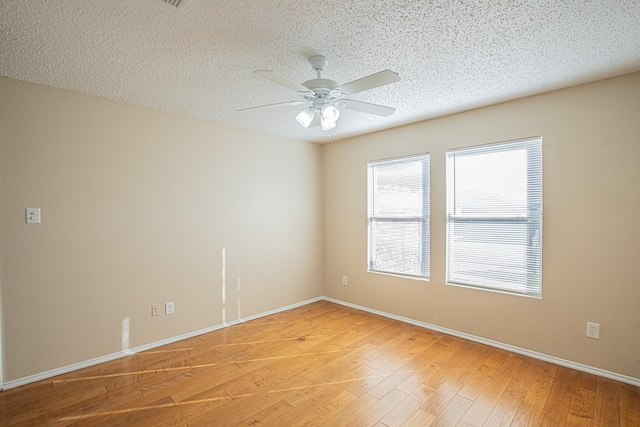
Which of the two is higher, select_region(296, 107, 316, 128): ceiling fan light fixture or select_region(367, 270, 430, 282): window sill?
select_region(296, 107, 316, 128): ceiling fan light fixture

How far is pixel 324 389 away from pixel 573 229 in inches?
98.7

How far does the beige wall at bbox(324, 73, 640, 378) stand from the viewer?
94.9 inches

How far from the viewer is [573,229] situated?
8.70ft

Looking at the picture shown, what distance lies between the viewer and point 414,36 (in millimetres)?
1889

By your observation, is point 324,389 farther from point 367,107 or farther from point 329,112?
point 367,107

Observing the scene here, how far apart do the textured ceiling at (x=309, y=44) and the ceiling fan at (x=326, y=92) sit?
0.21 m

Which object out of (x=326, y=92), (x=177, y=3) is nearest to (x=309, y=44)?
(x=326, y=92)

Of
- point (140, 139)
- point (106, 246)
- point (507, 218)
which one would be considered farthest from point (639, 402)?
point (140, 139)

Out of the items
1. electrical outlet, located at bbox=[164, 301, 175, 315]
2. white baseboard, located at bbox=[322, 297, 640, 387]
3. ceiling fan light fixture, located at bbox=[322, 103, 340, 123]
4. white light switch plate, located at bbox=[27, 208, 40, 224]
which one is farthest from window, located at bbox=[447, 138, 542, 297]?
white light switch plate, located at bbox=[27, 208, 40, 224]

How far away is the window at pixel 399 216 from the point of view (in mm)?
3691

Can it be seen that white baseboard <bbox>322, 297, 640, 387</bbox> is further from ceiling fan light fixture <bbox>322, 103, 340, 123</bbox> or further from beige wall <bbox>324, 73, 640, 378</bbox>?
ceiling fan light fixture <bbox>322, 103, 340, 123</bbox>

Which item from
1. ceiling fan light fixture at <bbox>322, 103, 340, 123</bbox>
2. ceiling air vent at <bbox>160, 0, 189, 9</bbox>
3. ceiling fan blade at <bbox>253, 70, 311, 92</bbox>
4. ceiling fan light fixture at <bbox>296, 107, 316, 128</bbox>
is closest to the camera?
ceiling air vent at <bbox>160, 0, 189, 9</bbox>

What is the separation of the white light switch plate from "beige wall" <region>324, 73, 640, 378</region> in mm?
3781

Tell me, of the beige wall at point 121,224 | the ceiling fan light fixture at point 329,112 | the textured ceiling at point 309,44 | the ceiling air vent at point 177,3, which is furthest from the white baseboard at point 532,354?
the ceiling air vent at point 177,3
